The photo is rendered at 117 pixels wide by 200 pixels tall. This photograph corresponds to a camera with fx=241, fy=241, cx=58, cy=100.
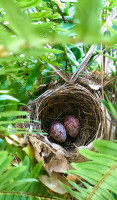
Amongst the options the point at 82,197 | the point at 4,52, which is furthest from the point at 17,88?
the point at 4,52

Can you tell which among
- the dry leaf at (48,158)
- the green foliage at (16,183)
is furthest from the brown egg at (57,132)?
the green foliage at (16,183)

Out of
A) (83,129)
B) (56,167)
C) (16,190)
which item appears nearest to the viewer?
(16,190)

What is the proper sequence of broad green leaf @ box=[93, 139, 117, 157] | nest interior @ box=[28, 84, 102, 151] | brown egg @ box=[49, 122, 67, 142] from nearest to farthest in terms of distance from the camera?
broad green leaf @ box=[93, 139, 117, 157] → nest interior @ box=[28, 84, 102, 151] → brown egg @ box=[49, 122, 67, 142]

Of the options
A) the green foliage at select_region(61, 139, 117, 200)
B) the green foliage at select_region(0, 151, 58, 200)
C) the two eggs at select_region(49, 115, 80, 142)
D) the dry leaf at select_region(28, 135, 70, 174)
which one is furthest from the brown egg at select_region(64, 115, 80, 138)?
the green foliage at select_region(61, 139, 117, 200)

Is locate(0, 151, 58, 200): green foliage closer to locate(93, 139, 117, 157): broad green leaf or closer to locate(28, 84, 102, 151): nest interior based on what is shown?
locate(93, 139, 117, 157): broad green leaf

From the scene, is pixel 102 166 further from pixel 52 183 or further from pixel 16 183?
pixel 52 183

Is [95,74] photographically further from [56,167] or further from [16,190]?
[16,190]
